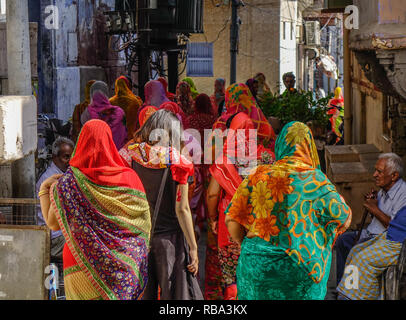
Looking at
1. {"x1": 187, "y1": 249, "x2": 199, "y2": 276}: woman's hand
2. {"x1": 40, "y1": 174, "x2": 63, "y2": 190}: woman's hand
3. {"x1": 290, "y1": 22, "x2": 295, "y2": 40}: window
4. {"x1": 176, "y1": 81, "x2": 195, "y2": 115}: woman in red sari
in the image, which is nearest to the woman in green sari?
{"x1": 187, "y1": 249, "x2": 199, "y2": 276}: woman's hand

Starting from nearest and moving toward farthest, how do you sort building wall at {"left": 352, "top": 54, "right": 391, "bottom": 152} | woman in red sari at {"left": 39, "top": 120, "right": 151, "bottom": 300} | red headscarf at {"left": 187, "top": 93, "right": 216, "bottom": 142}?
woman in red sari at {"left": 39, "top": 120, "right": 151, "bottom": 300}, building wall at {"left": 352, "top": 54, "right": 391, "bottom": 152}, red headscarf at {"left": 187, "top": 93, "right": 216, "bottom": 142}

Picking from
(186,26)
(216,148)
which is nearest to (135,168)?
(216,148)

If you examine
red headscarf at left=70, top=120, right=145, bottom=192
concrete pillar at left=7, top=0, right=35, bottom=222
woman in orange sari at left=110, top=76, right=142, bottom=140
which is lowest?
red headscarf at left=70, top=120, right=145, bottom=192

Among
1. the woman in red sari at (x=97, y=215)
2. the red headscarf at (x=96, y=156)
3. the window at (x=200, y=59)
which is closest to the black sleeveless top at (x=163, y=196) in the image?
the woman in red sari at (x=97, y=215)

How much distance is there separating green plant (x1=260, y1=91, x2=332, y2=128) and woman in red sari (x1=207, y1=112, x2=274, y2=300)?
395 centimetres

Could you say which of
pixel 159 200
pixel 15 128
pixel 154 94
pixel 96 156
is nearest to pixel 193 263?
pixel 159 200

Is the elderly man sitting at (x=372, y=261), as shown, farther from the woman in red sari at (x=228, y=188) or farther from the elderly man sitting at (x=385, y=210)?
the woman in red sari at (x=228, y=188)

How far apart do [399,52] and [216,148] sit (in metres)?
2.13

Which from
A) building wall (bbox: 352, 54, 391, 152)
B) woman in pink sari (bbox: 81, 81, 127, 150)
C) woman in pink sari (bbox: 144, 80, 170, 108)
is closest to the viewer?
building wall (bbox: 352, 54, 391, 152)

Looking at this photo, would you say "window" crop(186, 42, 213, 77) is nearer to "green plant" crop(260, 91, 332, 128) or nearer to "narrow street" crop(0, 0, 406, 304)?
"green plant" crop(260, 91, 332, 128)

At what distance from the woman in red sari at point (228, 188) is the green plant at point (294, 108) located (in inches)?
156

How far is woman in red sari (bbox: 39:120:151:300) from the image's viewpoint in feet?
15.5

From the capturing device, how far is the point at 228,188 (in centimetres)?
611
